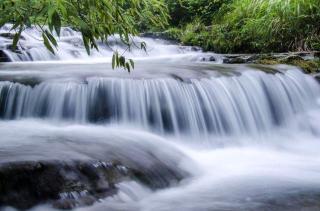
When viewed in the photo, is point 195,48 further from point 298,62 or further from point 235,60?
point 298,62

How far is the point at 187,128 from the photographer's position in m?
5.75

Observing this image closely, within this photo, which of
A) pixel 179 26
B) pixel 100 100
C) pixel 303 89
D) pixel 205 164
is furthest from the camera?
pixel 179 26

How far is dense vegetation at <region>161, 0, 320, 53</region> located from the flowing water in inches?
70.6

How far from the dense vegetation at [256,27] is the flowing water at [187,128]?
70.6 inches

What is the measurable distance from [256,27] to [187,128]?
5133 mm

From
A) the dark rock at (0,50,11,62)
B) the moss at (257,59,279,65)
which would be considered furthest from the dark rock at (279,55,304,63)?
the dark rock at (0,50,11,62)

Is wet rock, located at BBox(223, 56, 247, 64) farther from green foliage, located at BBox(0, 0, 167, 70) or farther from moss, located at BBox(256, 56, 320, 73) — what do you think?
green foliage, located at BBox(0, 0, 167, 70)

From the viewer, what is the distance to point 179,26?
588 inches

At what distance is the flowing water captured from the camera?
3.59 m

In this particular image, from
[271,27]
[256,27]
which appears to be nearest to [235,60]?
[271,27]

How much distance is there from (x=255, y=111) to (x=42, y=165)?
3.84 metres

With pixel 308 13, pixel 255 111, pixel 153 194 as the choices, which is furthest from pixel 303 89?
pixel 153 194

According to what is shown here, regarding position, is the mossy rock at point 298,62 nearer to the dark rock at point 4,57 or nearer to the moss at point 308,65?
the moss at point 308,65

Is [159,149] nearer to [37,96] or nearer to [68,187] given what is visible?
[68,187]
